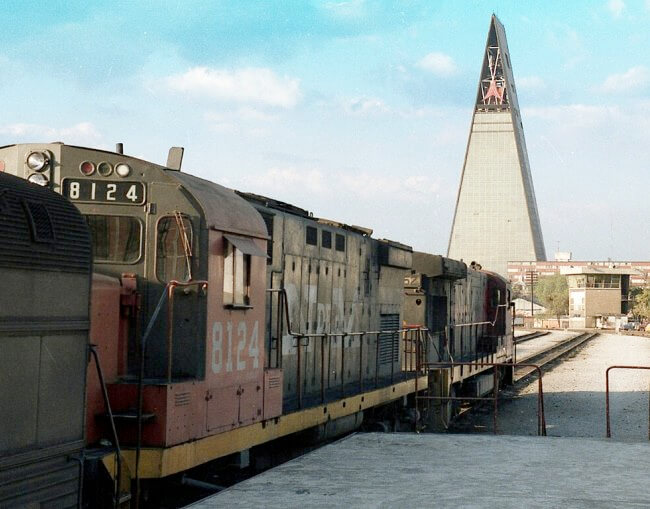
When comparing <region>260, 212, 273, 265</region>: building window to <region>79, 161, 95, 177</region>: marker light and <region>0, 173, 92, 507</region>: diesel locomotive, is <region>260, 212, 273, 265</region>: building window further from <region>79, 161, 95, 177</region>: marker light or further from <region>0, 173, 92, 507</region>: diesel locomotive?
<region>0, 173, 92, 507</region>: diesel locomotive

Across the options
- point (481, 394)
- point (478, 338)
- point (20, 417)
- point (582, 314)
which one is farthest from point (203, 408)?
point (582, 314)

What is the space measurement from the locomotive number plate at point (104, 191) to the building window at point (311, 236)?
399 cm

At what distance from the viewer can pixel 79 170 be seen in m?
7.48

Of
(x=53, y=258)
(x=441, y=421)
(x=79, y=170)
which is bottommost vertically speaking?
(x=441, y=421)

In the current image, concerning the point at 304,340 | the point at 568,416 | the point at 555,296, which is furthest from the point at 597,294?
the point at 304,340

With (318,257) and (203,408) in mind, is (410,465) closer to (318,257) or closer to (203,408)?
(203,408)

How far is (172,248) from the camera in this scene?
7.38 metres

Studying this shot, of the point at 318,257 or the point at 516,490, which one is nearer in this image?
the point at 516,490

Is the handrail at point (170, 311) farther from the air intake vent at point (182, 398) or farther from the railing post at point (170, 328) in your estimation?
the air intake vent at point (182, 398)

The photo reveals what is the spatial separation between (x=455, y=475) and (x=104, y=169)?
4.17m

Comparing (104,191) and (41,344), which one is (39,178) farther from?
(41,344)

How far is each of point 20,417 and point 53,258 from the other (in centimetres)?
97

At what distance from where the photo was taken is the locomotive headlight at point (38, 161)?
745 centimetres

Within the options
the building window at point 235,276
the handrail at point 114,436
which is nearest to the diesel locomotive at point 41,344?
the handrail at point 114,436
